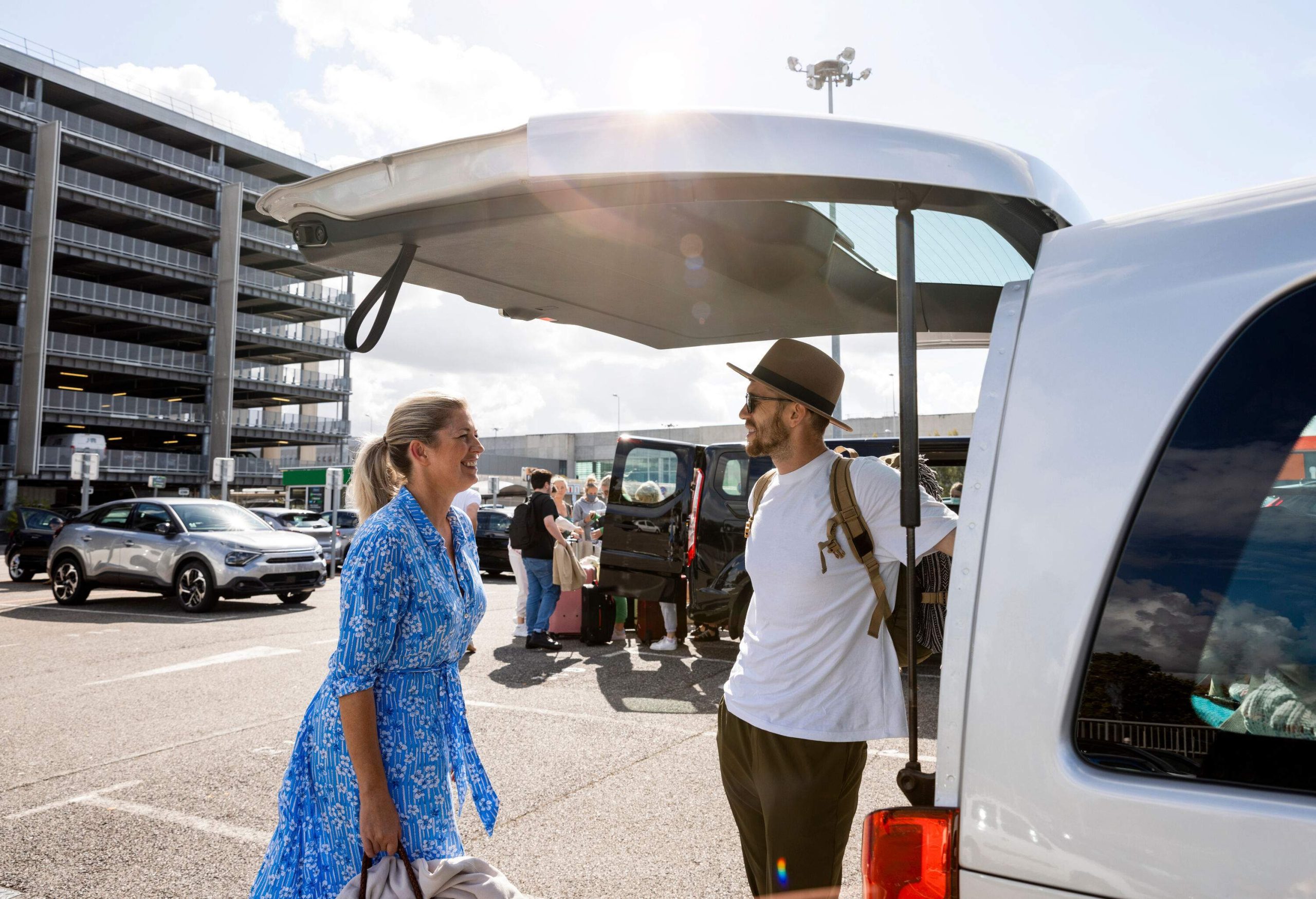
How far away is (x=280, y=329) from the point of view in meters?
47.8

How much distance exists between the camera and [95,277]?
45875 millimetres

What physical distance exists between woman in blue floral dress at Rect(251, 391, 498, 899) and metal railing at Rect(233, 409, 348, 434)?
162 ft

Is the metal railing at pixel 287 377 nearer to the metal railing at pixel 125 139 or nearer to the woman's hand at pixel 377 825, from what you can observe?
the metal railing at pixel 125 139

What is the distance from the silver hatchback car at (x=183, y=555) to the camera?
12.2m

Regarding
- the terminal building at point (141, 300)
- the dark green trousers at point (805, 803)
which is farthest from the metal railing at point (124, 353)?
the dark green trousers at point (805, 803)

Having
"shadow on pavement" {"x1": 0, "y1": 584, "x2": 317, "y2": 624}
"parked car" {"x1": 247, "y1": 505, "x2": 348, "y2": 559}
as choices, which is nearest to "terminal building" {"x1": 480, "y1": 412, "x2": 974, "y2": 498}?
"parked car" {"x1": 247, "y1": 505, "x2": 348, "y2": 559}

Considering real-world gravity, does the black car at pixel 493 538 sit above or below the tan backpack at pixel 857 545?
below

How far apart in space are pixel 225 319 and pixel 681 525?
43.0 metres

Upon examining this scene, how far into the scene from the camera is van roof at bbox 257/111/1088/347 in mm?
1421

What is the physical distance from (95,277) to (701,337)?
51.9m

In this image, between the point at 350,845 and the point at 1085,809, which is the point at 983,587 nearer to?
the point at 1085,809

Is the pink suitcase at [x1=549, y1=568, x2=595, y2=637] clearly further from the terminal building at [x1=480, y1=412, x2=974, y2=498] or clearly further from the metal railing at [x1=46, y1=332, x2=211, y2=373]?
the terminal building at [x1=480, y1=412, x2=974, y2=498]

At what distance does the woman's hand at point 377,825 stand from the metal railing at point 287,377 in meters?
48.5

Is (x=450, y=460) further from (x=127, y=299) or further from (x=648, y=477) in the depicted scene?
(x=127, y=299)
